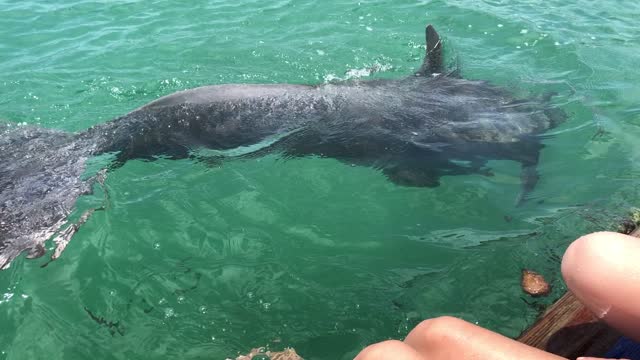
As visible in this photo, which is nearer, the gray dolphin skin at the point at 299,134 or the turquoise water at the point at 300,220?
the turquoise water at the point at 300,220

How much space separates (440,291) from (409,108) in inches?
104

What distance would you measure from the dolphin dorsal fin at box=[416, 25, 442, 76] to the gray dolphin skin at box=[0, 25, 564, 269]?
0.55 m

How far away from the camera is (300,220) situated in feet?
16.4

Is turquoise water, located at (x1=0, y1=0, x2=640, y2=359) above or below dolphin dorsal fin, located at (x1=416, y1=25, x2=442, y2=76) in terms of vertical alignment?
below

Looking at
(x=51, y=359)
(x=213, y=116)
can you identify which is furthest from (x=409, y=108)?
(x=51, y=359)

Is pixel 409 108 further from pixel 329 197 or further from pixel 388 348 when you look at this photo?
pixel 388 348

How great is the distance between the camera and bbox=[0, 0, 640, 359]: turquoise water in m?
3.97

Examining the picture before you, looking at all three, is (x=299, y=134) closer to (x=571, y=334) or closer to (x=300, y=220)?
(x=300, y=220)

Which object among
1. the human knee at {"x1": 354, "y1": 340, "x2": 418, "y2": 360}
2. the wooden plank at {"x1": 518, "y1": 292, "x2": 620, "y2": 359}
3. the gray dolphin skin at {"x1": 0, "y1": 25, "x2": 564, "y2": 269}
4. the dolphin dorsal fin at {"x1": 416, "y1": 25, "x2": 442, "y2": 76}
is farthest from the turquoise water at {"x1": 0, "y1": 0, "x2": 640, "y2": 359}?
the human knee at {"x1": 354, "y1": 340, "x2": 418, "y2": 360}

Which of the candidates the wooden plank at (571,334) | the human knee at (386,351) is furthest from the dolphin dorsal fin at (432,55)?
the human knee at (386,351)

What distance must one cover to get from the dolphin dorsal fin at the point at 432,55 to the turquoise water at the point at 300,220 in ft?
2.71

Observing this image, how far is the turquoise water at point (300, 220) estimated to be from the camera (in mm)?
3967

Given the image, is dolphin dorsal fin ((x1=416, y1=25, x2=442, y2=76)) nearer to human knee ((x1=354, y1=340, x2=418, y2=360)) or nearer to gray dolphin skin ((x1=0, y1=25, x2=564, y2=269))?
gray dolphin skin ((x1=0, y1=25, x2=564, y2=269))

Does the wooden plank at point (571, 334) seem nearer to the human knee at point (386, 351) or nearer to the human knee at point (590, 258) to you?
the human knee at point (590, 258)
